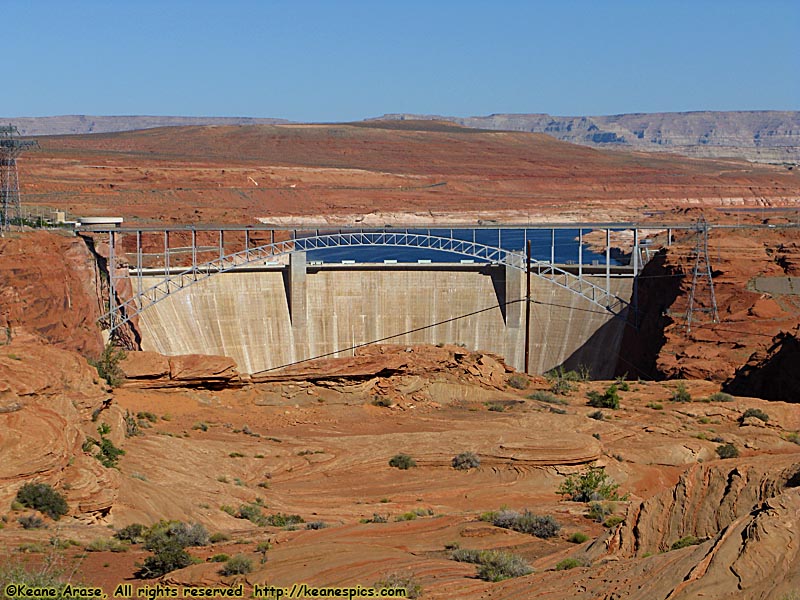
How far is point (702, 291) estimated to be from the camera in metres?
57.1

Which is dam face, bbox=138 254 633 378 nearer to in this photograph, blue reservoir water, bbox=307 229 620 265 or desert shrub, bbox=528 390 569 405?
desert shrub, bbox=528 390 569 405

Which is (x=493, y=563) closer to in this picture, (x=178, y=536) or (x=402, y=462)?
(x=178, y=536)

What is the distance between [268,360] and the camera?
63281mm

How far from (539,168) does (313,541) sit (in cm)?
16835

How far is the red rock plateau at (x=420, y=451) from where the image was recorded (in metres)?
16.2

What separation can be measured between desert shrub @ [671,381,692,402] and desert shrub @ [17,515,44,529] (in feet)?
92.1

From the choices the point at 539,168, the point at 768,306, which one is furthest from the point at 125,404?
the point at 539,168

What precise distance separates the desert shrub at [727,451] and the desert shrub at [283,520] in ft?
46.0

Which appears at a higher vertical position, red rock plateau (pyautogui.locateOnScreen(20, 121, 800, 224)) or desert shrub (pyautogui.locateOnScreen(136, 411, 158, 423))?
red rock plateau (pyautogui.locateOnScreen(20, 121, 800, 224))

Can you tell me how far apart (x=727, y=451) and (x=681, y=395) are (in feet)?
30.3

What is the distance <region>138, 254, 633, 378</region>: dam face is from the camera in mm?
62812

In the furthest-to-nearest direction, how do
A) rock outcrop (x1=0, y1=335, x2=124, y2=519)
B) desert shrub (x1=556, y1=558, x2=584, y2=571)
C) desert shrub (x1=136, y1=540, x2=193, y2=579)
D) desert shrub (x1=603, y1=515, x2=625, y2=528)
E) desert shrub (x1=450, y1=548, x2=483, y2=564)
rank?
desert shrub (x1=603, y1=515, x2=625, y2=528)
rock outcrop (x1=0, y1=335, x2=124, y2=519)
desert shrub (x1=450, y1=548, x2=483, y2=564)
desert shrub (x1=136, y1=540, x2=193, y2=579)
desert shrub (x1=556, y1=558, x2=584, y2=571)

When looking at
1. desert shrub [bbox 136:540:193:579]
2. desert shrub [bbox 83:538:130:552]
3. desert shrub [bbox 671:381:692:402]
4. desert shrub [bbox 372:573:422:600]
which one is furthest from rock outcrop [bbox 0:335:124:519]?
desert shrub [bbox 671:381:692:402]

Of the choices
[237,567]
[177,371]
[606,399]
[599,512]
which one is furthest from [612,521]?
[177,371]
